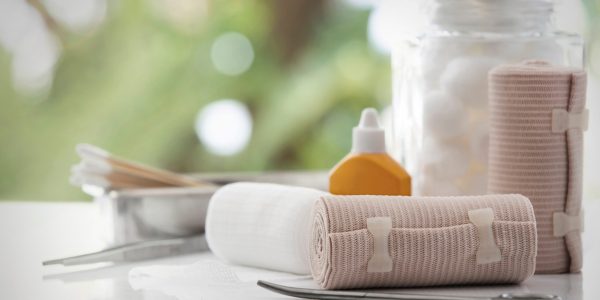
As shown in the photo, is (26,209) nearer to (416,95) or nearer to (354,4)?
(416,95)

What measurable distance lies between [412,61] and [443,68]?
2.0 inches

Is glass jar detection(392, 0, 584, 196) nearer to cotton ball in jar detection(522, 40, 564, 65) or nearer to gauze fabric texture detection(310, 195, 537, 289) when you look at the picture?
cotton ball in jar detection(522, 40, 564, 65)

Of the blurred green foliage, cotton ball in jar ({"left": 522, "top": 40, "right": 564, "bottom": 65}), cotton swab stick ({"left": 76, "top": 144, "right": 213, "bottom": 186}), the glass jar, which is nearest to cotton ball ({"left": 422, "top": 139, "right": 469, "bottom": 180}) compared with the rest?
the glass jar

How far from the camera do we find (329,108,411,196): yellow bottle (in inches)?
36.4

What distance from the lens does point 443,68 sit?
0.97 metres

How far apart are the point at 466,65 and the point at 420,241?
0.67 feet

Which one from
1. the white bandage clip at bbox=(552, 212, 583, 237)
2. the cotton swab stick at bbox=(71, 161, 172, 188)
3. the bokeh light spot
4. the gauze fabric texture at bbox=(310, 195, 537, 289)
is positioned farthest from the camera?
the bokeh light spot

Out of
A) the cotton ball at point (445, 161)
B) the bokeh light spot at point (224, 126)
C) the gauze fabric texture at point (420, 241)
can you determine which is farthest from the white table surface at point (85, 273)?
the bokeh light spot at point (224, 126)

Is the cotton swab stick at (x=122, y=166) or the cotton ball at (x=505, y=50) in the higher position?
the cotton ball at (x=505, y=50)

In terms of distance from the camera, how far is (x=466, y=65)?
0.95 m

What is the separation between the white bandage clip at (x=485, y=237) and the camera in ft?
2.71

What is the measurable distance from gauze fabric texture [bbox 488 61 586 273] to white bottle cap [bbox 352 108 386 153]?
9 centimetres

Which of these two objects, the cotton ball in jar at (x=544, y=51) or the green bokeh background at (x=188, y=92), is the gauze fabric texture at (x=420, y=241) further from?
the green bokeh background at (x=188, y=92)


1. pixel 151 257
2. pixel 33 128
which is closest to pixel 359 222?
pixel 151 257
